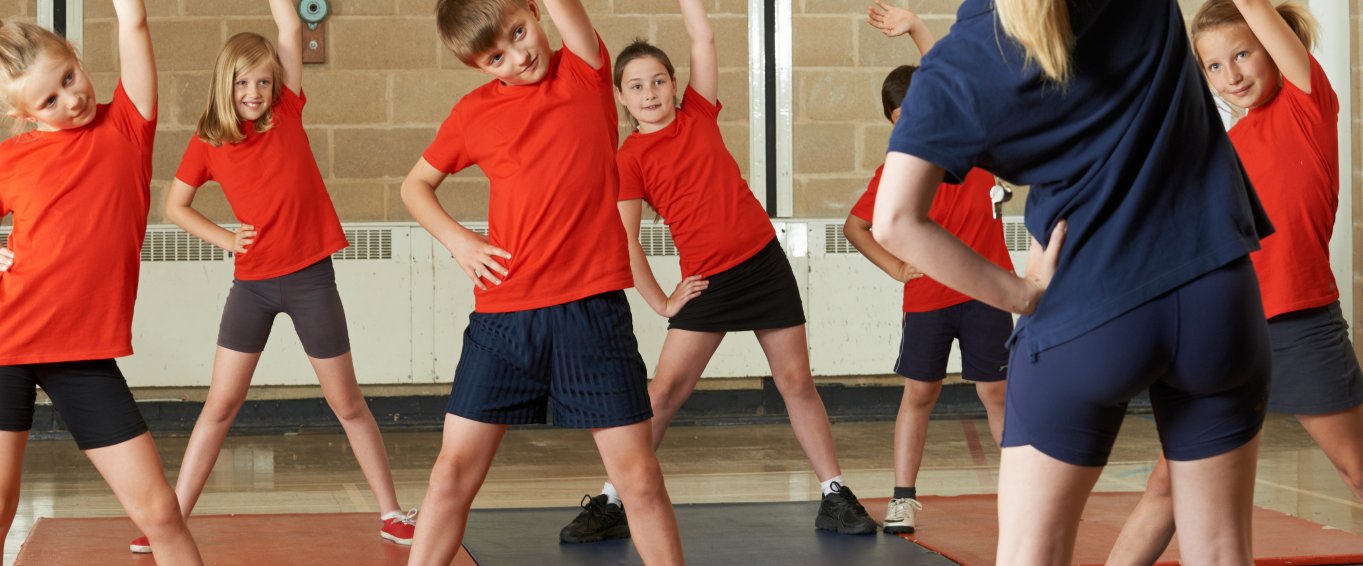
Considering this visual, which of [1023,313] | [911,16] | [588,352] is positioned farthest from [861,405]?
[1023,313]

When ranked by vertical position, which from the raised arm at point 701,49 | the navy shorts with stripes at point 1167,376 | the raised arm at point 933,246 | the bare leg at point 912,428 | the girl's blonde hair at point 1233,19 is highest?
the raised arm at point 701,49

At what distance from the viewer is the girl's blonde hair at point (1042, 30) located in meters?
1.37

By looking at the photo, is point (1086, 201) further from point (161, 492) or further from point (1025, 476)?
point (161, 492)

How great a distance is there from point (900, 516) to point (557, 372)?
5.09ft

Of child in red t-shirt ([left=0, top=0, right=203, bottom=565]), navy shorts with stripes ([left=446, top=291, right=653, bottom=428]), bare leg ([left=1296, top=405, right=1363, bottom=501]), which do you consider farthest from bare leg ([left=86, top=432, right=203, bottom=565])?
bare leg ([left=1296, top=405, right=1363, bottom=501])

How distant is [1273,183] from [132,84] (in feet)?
7.50

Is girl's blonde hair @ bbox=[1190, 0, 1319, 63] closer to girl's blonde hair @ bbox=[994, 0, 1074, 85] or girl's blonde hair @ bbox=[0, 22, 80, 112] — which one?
girl's blonde hair @ bbox=[994, 0, 1074, 85]

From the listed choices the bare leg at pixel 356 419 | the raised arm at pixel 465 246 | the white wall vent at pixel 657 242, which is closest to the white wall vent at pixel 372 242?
the white wall vent at pixel 657 242

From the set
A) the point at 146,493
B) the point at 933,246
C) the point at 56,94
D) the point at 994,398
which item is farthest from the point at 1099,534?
the point at 56,94

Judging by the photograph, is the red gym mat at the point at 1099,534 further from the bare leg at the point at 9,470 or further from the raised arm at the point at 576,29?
the bare leg at the point at 9,470

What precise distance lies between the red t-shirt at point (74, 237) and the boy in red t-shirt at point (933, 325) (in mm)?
1994

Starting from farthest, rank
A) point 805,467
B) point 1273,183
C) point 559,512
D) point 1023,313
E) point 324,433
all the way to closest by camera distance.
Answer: point 324,433, point 805,467, point 559,512, point 1273,183, point 1023,313

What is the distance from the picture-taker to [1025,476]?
1511 millimetres

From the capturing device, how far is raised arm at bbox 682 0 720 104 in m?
3.28
